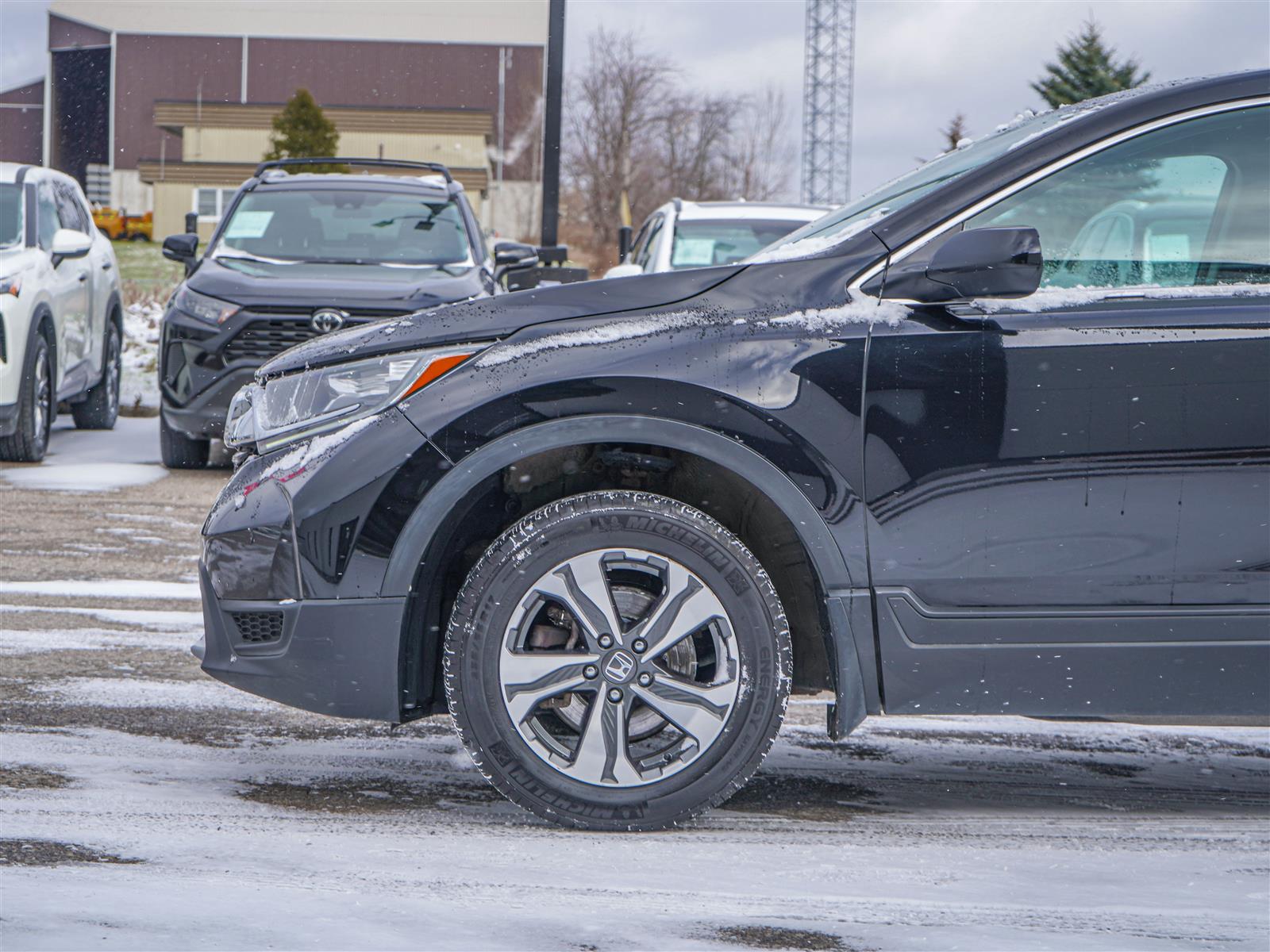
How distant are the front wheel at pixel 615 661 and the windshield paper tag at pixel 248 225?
24.2 feet

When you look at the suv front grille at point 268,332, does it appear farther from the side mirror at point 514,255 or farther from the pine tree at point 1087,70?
the pine tree at point 1087,70

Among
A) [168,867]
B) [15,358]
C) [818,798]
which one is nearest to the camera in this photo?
[168,867]

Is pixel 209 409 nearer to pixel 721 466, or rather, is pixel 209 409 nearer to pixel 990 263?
pixel 721 466

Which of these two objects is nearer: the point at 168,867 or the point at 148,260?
the point at 168,867

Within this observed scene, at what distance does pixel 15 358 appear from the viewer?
9523mm

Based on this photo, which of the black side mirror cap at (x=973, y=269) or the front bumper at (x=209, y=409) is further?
the front bumper at (x=209, y=409)

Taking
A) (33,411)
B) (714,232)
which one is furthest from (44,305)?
(714,232)

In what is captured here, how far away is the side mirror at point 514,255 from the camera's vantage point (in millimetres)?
9852

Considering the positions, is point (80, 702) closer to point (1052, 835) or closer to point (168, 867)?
point (168, 867)

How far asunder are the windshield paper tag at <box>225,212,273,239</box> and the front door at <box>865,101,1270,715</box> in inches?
299

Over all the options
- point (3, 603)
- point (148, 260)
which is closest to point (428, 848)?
point (3, 603)

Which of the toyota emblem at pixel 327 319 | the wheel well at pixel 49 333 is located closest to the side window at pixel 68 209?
the wheel well at pixel 49 333

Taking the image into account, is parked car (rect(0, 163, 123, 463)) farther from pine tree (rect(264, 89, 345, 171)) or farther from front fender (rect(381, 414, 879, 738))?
pine tree (rect(264, 89, 345, 171))

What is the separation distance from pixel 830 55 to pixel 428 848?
63.0 meters
